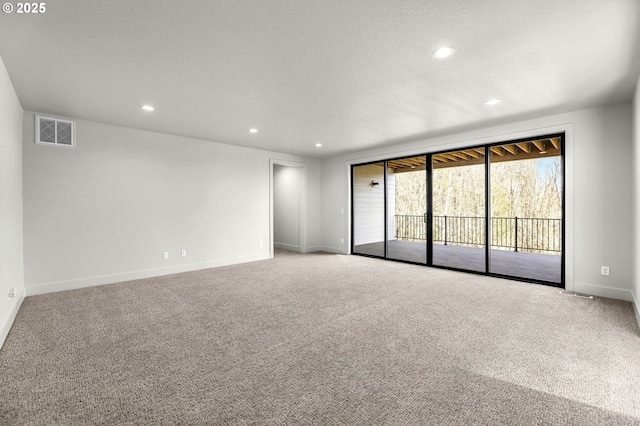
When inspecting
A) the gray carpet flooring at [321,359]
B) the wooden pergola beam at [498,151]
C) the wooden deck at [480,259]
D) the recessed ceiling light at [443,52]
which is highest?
the recessed ceiling light at [443,52]

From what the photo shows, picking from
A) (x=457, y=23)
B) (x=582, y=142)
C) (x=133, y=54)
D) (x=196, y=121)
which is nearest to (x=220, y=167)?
(x=196, y=121)

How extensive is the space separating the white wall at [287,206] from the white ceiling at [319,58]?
11.7ft

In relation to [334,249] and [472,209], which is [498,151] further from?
[334,249]

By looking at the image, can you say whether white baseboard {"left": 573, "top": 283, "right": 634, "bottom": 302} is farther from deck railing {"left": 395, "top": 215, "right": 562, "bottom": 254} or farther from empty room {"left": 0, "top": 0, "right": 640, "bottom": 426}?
deck railing {"left": 395, "top": 215, "right": 562, "bottom": 254}

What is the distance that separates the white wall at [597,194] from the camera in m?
3.78

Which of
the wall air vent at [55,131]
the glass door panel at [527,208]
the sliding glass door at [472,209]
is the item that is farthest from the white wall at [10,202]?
the glass door panel at [527,208]

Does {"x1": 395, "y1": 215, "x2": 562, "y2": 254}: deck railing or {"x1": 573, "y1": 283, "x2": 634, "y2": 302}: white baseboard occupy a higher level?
{"x1": 395, "y1": 215, "x2": 562, "y2": 254}: deck railing

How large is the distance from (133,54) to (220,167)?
3.47 m

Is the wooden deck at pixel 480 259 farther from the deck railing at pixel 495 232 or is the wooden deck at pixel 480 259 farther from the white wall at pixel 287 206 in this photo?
the white wall at pixel 287 206

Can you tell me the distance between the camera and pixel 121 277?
4762mm

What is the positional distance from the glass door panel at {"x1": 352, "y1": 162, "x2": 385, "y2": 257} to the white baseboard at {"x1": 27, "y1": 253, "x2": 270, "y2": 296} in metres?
2.93

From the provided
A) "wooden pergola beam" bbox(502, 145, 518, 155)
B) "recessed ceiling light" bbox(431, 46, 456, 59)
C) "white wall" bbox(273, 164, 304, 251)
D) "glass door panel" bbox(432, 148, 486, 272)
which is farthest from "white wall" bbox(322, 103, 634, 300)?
"white wall" bbox(273, 164, 304, 251)

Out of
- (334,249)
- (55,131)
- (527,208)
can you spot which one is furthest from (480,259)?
(55,131)

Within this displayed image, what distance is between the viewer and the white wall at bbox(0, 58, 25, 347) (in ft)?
9.12
